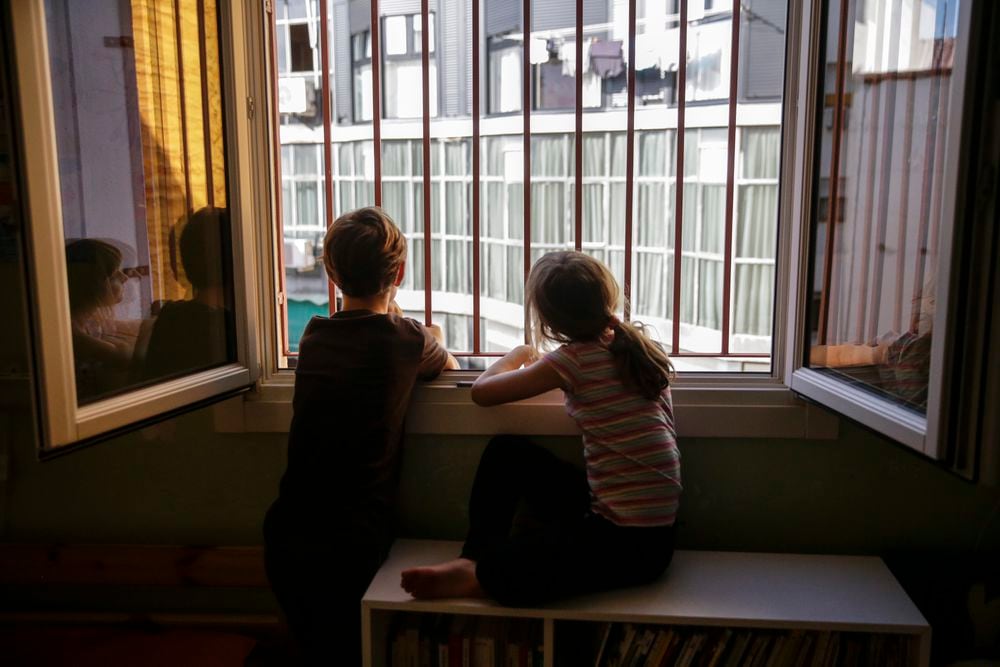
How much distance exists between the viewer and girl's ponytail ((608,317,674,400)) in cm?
152

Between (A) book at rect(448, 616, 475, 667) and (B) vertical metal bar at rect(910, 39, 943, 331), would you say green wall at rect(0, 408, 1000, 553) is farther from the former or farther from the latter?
(B) vertical metal bar at rect(910, 39, 943, 331)

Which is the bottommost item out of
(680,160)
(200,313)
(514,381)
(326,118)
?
(514,381)

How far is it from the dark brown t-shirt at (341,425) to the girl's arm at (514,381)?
0.18m

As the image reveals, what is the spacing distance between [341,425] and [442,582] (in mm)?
370

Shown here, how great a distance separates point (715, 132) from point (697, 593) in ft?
14.4

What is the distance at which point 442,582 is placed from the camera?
147 cm

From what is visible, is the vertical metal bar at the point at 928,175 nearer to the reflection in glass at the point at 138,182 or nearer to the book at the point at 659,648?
the book at the point at 659,648

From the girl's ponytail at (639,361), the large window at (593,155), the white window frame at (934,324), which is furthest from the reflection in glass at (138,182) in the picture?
the large window at (593,155)

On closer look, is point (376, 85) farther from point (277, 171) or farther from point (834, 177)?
point (834, 177)

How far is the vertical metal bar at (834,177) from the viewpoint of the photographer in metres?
1.54

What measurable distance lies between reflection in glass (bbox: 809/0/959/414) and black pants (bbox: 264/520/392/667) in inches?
41.1

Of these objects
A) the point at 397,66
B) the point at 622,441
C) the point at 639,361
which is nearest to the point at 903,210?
the point at 639,361

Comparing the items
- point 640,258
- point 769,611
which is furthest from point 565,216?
point 769,611

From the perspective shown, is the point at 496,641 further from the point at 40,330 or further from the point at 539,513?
the point at 40,330
